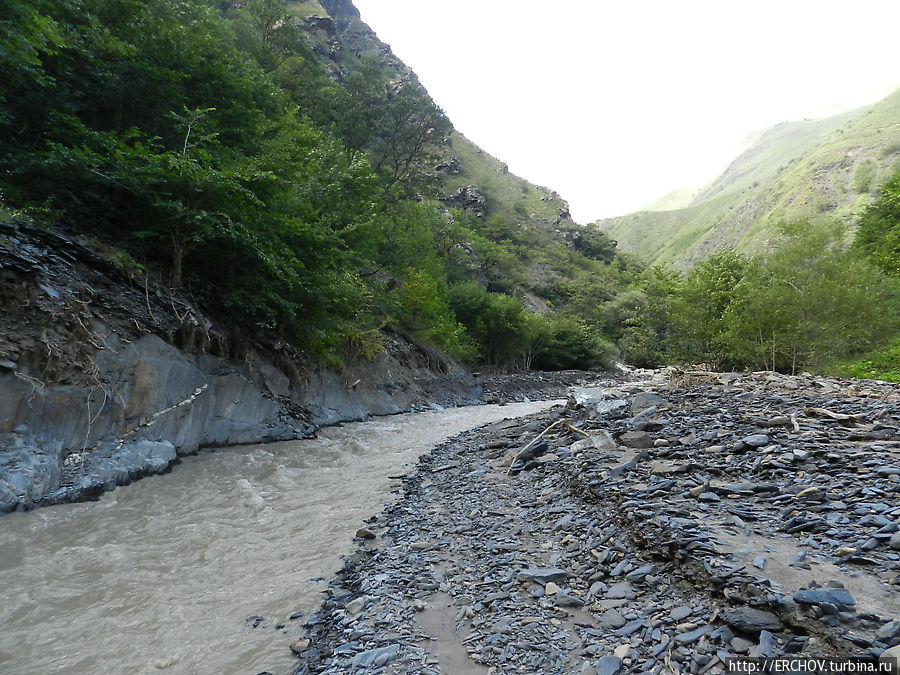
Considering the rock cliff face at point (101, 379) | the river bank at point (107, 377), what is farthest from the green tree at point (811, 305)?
the rock cliff face at point (101, 379)

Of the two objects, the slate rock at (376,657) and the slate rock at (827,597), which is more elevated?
the slate rock at (827,597)

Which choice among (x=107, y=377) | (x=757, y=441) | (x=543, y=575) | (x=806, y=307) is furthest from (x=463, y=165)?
(x=543, y=575)

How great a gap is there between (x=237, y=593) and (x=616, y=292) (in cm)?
8726

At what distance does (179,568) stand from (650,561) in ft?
19.9

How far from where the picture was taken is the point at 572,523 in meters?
5.68

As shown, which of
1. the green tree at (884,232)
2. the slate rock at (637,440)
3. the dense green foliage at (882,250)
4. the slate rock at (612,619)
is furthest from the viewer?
the green tree at (884,232)

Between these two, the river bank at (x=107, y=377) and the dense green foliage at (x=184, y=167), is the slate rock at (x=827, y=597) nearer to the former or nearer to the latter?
the river bank at (x=107, y=377)

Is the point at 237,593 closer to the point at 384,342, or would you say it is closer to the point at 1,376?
the point at 1,376

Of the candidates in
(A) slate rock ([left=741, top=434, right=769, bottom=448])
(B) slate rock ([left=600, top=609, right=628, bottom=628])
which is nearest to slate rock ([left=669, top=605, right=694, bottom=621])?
(B) slate rock ([left=600, top=609, right=628, bottom=628])

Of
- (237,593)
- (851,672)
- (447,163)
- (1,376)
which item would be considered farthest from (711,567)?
(447,163)

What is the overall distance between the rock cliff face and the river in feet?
2.65

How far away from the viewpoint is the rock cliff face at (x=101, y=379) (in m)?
7.14

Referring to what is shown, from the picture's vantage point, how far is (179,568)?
5.49 m

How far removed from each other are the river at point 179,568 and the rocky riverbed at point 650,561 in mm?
628
